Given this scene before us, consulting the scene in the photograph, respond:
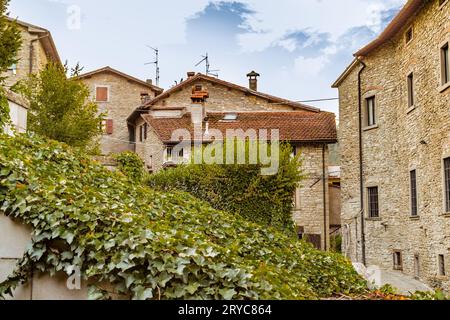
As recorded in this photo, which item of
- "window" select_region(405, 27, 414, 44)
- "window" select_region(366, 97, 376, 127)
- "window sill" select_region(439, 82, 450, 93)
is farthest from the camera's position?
"window" select_region(366, 97, 376, 127)

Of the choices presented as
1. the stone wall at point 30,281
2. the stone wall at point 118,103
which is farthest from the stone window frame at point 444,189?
the stone wall at point 118,103

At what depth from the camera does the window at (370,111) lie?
71.6 feet

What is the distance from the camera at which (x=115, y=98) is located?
3666 centimetres

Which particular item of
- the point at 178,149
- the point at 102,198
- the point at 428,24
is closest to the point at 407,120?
the point at 428,24

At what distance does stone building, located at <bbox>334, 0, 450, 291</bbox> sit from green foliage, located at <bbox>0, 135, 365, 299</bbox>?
9416mm

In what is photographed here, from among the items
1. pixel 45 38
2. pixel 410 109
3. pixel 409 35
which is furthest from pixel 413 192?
pixel 45 38

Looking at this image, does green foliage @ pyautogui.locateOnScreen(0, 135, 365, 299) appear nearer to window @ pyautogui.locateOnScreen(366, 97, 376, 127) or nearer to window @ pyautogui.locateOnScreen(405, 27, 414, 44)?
window @ pyautogui.locateOnScreen(405, 27, 414, 44)

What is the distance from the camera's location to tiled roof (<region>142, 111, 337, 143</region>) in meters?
27.1

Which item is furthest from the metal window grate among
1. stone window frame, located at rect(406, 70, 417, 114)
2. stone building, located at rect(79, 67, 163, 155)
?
stone building, located at rect(79, 67, 163, 155)

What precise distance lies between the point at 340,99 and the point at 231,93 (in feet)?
31.2

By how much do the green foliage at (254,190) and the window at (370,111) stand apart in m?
7.79

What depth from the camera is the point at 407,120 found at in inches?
736

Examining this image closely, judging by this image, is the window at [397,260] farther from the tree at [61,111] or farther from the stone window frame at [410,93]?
the tree at [61,111]
